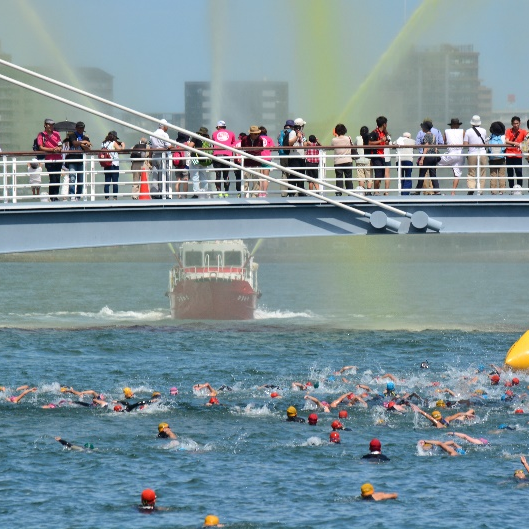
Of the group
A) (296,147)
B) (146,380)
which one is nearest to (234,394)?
(146,380)

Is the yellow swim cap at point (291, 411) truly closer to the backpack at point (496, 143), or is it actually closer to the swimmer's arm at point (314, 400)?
the swimmer's arm at point (314, 400)

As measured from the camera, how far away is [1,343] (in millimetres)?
52906

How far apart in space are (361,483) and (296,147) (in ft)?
35.3

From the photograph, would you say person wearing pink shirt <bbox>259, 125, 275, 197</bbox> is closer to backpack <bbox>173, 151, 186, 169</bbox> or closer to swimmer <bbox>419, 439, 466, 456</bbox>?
Answer: backpack <bbox>173, 151, 186, 169</bbox>

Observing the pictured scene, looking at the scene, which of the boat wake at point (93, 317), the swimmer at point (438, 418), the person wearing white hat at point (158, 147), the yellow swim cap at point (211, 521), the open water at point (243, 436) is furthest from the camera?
the boat wake at point (93, 317)

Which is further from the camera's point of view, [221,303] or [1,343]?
[221,303]

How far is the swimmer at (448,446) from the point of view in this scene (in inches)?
1166

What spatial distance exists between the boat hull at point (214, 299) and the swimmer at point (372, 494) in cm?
3733

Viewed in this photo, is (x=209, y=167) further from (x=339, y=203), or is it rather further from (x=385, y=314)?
(x=385, y=314)

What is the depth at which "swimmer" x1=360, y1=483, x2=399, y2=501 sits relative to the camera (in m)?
26.0

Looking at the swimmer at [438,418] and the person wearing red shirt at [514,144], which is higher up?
the person wearing red shirt at [514,144]

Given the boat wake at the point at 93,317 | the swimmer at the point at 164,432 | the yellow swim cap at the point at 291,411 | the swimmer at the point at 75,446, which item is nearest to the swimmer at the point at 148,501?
the swimmer at the point at 75,446

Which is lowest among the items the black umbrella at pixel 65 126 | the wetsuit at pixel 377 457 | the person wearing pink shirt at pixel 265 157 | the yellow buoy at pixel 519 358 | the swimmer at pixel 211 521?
the swimmer at pixel 211 521

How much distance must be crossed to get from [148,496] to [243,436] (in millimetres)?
6614
